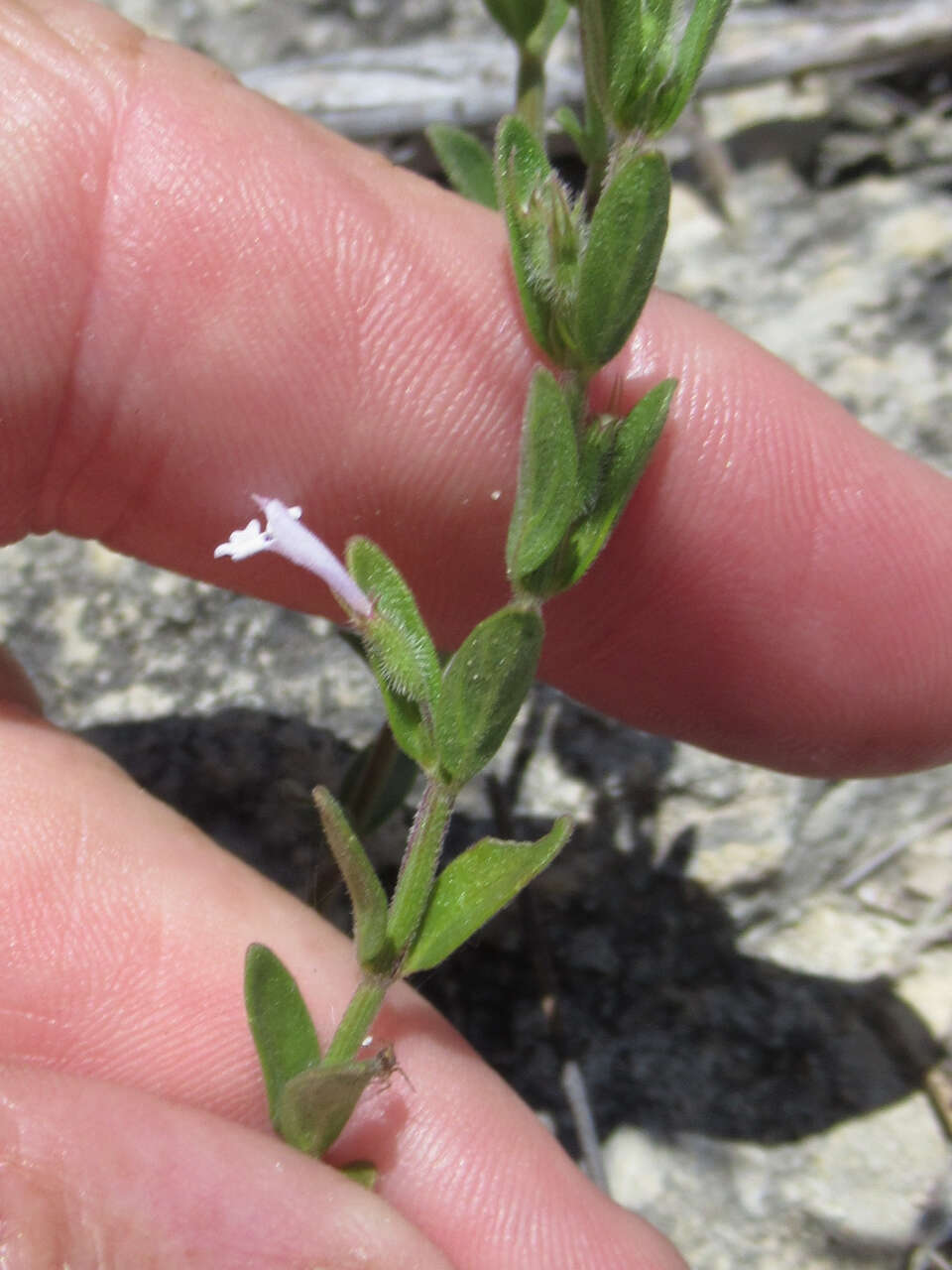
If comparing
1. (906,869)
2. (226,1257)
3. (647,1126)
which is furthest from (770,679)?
(226,1257)

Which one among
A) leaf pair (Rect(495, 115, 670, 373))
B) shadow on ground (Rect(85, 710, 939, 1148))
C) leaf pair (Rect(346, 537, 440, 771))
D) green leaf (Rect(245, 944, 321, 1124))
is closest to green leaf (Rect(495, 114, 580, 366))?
Result: leaf pair (Rect(495, 115, 670, 373))

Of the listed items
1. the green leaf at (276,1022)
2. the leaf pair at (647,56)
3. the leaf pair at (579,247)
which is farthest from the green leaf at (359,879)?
A: the leaf pair at (647,56)

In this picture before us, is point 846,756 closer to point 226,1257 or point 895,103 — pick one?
point 226,1257

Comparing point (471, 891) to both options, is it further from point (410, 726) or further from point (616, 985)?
point (616, 985)

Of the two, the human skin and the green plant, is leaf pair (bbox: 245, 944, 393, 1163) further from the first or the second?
the human skin

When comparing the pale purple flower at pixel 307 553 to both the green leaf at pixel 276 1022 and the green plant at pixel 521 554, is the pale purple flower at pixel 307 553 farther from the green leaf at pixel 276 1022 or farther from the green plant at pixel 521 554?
the green leaf at pixel 276 1022
